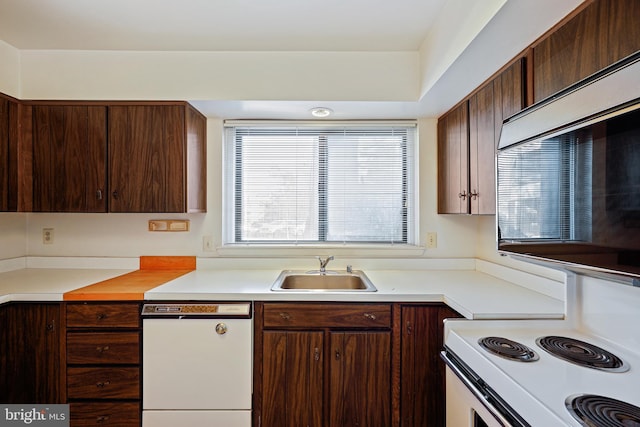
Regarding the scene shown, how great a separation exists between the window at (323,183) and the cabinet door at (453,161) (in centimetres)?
22

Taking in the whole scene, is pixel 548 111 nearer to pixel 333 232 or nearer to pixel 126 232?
pixel 333 232

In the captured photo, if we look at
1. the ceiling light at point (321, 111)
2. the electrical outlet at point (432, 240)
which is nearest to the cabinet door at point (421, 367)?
the electrical outlet at point (432, 240)

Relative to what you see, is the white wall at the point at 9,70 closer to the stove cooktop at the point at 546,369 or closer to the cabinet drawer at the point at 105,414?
the cabinet drawer at the point at 105,414

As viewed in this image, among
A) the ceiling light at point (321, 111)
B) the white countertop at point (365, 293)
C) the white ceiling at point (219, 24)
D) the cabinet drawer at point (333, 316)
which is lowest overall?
the cabinet drawer at point (333, 316)

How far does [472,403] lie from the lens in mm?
972

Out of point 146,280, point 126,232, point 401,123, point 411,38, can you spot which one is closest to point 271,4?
point 411,38

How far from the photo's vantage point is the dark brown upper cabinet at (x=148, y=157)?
1.84 metres

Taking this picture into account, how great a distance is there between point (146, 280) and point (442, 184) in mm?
2055

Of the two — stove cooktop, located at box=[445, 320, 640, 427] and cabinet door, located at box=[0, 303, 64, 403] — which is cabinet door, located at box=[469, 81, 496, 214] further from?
cabinet door, located at box=[0, 303, 64, 403]

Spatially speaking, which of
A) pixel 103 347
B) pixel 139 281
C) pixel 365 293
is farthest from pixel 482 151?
pixel 103 347

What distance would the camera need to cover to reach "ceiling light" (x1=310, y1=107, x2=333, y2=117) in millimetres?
1983

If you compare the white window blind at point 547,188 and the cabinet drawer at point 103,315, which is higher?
the white window blind at point 547,188

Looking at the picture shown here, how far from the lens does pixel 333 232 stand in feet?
7.43

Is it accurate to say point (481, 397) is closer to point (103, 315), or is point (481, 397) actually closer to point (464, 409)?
point (464, 409)
